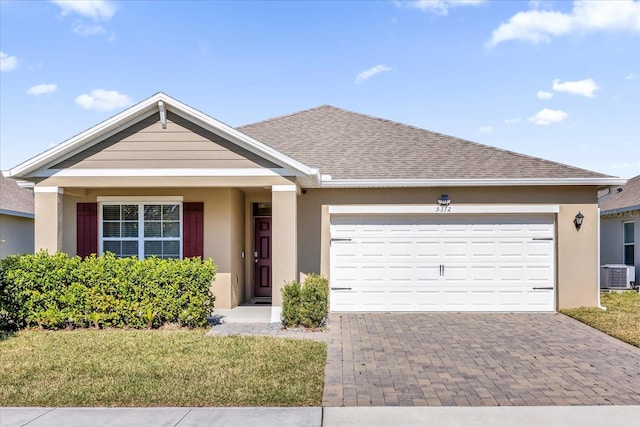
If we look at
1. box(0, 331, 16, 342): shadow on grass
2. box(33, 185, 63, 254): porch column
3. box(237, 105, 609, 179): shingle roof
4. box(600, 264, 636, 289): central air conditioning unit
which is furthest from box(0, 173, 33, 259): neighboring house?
box(600, 264, 636, 289): central air conditioning unit

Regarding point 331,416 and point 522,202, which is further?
point 522,202

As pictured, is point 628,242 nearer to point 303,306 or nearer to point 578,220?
point 578,220

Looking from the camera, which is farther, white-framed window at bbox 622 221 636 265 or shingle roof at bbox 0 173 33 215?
shingle roof at bbox 0 173 33 215

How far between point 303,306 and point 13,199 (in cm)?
1375

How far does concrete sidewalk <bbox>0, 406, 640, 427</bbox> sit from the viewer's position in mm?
4852

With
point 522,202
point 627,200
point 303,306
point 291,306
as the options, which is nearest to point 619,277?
point 627,200

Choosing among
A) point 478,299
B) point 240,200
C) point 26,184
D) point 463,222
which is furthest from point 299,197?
point 26,184

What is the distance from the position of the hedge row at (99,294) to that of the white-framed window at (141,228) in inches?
80.6

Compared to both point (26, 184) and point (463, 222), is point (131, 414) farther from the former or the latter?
point (463, 222)

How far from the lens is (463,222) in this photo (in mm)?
11828

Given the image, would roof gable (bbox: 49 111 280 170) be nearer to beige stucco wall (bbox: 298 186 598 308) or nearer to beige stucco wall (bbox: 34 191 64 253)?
beige stucco wall (bbox: 34 191 64 253)

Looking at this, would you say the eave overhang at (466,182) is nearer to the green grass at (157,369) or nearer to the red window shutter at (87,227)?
the green grass at (157,369)

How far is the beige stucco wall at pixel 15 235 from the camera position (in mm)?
17062

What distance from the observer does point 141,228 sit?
456 inches
